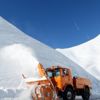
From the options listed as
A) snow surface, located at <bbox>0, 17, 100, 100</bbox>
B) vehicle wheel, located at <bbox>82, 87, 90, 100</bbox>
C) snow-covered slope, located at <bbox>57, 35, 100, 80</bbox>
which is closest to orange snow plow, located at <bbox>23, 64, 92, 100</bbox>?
vehicle wheel, located at <bbox>82, 87, 90, 100</bbox>

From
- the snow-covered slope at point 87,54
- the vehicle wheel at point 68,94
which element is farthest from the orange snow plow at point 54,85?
the snow-covered slope at point 87,54

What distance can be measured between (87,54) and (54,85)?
10384cm

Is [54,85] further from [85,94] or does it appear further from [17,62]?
[17,62]

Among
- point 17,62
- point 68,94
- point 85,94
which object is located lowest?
point 68,94

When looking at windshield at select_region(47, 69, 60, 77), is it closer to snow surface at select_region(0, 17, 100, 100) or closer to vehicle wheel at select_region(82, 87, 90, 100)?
vehicle wheel at select_region(82, 87, 90, 100)

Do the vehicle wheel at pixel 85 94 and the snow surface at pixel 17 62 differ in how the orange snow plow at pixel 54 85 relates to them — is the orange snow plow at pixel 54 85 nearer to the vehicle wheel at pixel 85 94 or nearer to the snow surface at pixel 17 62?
the vehicle wheel at pixel 85 94

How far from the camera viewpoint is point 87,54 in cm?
12625

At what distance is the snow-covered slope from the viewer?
10707 centimetres

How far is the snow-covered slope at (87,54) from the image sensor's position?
107m

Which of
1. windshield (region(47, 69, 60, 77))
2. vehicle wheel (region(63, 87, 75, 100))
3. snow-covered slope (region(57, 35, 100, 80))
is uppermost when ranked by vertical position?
snow-covered slope (region(57, 35, 100, 80))

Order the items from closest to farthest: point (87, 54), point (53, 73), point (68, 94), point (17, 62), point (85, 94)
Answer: point (68, 94) < point (53, 73) < point (85, 94) < point (17, 62) < point (87, 54)

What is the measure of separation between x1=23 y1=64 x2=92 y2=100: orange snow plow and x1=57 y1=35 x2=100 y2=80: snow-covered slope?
71.2m

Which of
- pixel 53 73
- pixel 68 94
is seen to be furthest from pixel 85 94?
pixel 53 73

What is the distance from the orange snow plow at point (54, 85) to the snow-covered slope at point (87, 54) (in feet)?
233
